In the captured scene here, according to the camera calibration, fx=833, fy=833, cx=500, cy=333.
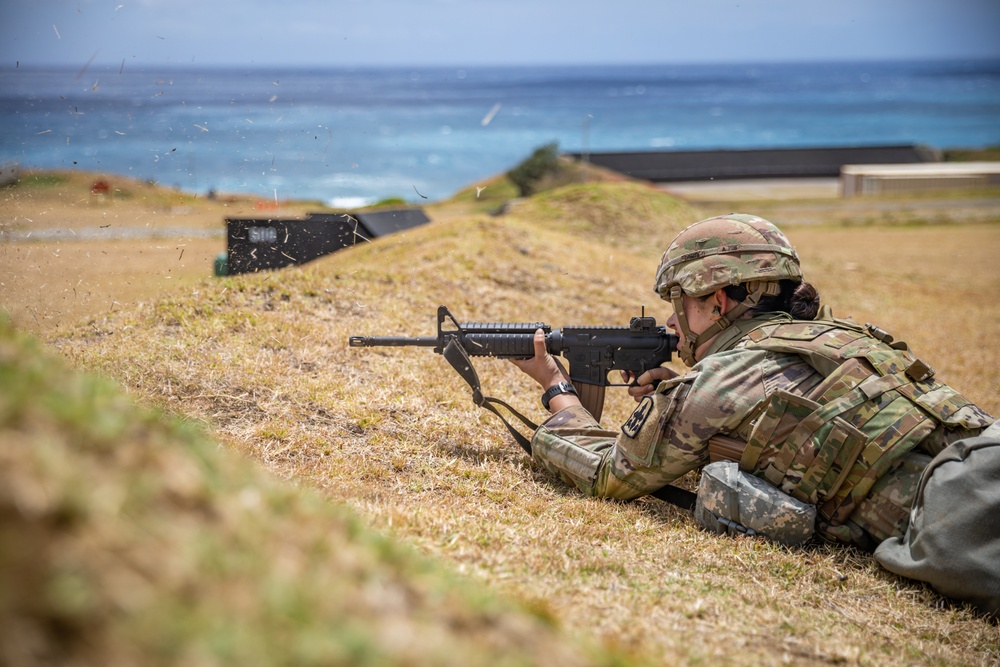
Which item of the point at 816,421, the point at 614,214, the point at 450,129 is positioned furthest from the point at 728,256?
the point at 450,129

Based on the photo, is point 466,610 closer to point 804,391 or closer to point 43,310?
point 804,391

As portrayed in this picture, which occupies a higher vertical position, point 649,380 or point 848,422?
point 848,422

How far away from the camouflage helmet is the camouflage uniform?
0.06 ft

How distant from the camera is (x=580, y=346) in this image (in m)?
6.04

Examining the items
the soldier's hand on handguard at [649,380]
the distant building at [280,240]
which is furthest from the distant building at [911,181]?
the soldier's hand on handguard at [649,380]

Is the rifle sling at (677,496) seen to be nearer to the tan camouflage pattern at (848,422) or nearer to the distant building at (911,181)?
the tan camouflage pattern at (848,422)

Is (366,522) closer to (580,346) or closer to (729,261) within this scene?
(580,346)

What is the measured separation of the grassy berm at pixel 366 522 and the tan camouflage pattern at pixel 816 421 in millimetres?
365

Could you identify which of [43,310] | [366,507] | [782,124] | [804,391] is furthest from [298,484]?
[782,124]

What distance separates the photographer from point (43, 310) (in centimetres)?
854

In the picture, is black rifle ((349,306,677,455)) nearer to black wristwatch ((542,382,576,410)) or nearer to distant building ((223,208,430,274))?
black wristwatch ((542,382,576,410))

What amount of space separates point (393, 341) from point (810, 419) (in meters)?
3.08

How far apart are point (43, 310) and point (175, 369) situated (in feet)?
9.66

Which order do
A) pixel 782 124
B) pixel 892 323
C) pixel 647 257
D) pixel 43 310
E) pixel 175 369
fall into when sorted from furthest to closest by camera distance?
pixel 782 124 → pixel 647 257 → pixel 892 323 → pixel 43 310 → pixel 175 369
